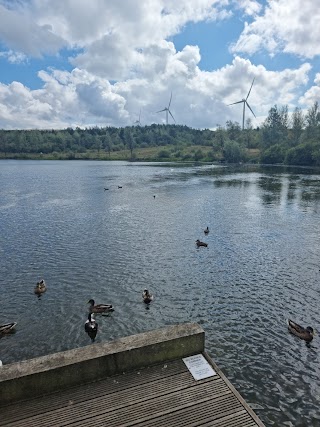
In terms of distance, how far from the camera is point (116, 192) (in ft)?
230

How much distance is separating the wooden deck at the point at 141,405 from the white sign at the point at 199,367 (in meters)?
0.15

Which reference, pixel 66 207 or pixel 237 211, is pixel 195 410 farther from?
pixel 66 207

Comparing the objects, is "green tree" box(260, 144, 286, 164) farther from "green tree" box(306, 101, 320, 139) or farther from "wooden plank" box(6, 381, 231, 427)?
"wooden plank" box(6, 381, 231, 427)

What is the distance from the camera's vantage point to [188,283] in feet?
76.3

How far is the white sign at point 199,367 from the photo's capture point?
10562mm

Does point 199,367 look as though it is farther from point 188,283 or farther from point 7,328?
point 188,283

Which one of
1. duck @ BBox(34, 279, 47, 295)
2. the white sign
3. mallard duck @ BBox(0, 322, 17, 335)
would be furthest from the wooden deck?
duck @ BBox(34, 279, 47, 295)

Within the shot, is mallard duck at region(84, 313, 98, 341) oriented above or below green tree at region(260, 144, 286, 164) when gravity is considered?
below

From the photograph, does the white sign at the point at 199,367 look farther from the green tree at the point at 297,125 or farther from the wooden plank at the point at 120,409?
the green tree at the point at 297,125

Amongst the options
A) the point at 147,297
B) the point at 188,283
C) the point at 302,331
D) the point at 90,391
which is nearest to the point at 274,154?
the point at 188,283

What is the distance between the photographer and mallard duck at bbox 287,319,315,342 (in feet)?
53.6

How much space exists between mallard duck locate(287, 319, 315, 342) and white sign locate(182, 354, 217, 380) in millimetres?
7748

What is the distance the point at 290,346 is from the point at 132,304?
9.40 meters

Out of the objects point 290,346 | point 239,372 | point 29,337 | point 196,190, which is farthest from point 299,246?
point 196,190
